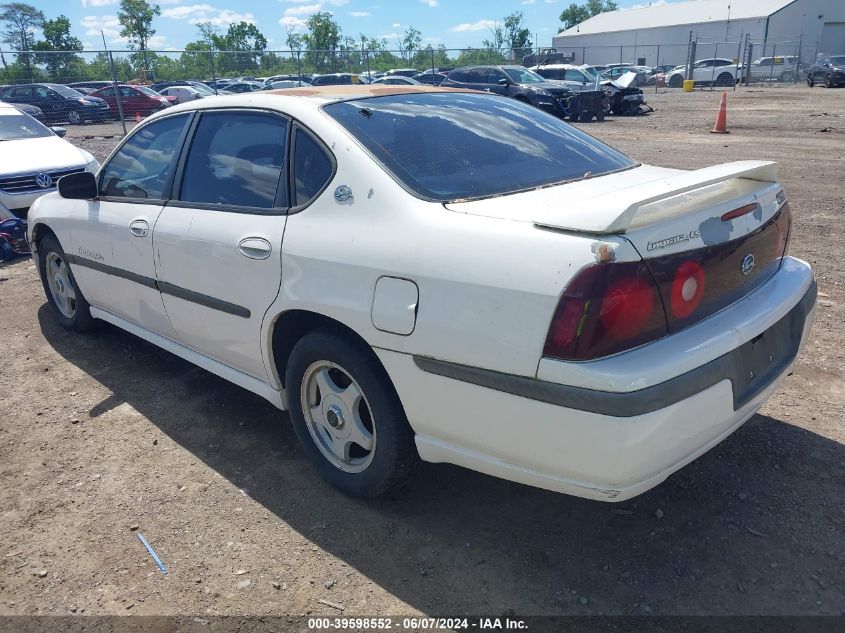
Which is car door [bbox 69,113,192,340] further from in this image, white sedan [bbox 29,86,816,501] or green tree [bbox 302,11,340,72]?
green tree [bbox 302,11,340,72]

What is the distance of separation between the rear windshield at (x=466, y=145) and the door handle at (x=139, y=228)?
4.23 ft

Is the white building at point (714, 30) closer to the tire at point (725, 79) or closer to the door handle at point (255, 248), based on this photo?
the tire at point (725, 79)

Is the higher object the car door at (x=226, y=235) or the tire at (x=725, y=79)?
the tire at (x=725, y=79)

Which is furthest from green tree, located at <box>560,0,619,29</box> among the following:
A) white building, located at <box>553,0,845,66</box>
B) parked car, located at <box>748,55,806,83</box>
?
parked car, located at <box>748,55,806,83</box>

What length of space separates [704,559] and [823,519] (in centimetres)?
58

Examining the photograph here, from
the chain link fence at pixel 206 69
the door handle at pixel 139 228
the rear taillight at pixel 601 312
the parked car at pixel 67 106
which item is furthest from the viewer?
the parked car at pixel 67 106

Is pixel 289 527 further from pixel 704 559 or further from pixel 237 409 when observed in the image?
pixel 704 559

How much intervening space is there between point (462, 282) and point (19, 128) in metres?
9.79

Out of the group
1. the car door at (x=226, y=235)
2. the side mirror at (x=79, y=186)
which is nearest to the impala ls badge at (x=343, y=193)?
the car door at (x=226, y=235)

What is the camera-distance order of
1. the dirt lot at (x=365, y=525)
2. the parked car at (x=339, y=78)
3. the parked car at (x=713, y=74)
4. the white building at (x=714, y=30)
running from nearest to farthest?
the dirt lot at (x=365, y=525), the parked car at (x=339, y=78), the parked car at (x=713, y=74), the white building at (x=714, y=30)

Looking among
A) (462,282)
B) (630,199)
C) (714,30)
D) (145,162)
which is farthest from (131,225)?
(714,30)

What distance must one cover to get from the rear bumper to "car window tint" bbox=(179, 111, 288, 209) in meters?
1.15

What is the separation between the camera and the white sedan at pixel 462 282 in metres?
2.13

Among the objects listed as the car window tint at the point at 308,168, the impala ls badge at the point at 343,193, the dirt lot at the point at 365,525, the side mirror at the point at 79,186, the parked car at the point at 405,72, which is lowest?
the dirt lot at the point at 365,525
